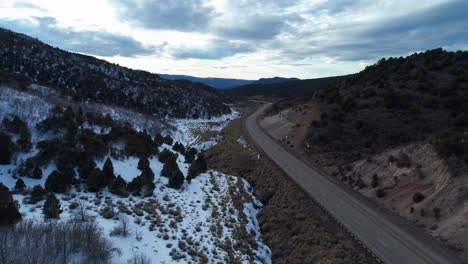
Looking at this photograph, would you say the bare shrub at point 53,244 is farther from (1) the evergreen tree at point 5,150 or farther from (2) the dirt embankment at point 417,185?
(2) the dirt embankment at point 417,185

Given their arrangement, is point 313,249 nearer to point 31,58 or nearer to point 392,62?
point 392,62

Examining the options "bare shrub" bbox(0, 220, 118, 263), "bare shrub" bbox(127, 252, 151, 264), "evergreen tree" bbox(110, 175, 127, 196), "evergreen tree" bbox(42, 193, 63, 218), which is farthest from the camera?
"evergreen tree" bbox(110, 175, 127, 196)

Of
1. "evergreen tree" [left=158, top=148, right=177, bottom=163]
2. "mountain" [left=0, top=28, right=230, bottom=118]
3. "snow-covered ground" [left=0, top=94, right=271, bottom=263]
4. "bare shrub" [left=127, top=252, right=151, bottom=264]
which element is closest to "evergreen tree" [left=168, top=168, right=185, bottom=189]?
"snow-covered ground" [left=0, top=94, right=271, bottom=263]

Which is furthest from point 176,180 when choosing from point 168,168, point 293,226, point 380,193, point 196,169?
point 380,193

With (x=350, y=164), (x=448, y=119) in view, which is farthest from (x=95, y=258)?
(x=448, y=119)

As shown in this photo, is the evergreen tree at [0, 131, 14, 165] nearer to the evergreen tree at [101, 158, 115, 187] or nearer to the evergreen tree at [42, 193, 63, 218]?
the evergreen tree at [101, 158, 115, 187]

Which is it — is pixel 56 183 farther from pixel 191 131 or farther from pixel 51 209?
pixel 191 131

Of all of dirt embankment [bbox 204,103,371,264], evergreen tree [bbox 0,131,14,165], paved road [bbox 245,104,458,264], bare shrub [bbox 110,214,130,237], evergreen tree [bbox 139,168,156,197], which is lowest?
dirt embankment [bbox 204,103,371,264]
